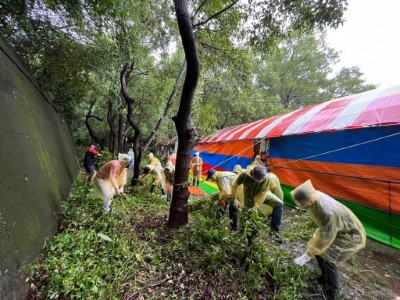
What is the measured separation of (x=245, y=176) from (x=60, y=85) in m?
9.52

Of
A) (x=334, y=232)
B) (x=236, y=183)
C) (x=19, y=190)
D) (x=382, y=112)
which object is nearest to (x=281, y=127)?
(x=382, y=112)

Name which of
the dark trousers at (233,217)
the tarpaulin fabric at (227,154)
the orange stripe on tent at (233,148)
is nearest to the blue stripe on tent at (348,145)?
the orange stripe on tent at (233,148)

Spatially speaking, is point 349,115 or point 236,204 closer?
point 236,204

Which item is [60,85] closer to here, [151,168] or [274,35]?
[151,168]

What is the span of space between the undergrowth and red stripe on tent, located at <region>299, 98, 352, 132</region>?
374 cm

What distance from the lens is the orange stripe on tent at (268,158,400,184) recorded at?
4.15 meters

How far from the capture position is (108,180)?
13.8 feet

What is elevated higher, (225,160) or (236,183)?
(236,183)

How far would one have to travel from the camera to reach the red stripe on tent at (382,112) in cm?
420

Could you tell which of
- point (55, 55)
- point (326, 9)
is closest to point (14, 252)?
point (326, 9)

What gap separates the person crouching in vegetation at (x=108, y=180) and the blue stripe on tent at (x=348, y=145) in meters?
4.78

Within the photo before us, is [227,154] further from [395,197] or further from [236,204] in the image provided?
[395,197]

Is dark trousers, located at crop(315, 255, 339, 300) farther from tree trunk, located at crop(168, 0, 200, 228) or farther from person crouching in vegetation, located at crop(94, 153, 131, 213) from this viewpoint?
person crouching in vegetation, located at crop(94, 153, 131, 213)

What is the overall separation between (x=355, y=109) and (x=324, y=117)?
74cm
